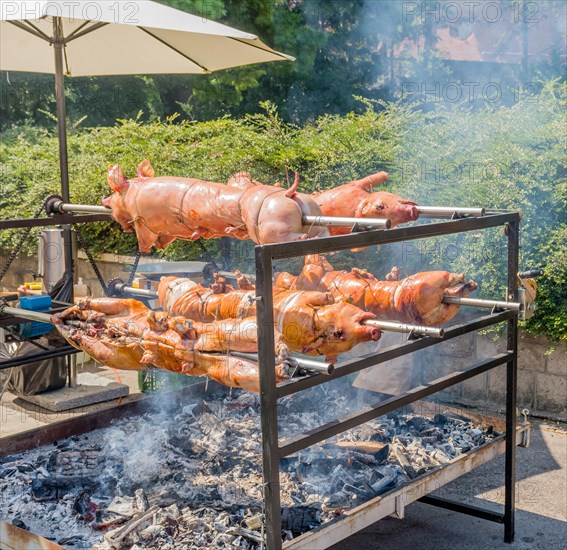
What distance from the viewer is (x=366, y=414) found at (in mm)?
3109

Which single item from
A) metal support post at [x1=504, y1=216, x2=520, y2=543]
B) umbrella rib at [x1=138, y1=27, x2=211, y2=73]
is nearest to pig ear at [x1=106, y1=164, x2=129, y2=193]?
umbrella rib at [x1=138, y1=27, x2=211, y2=73]

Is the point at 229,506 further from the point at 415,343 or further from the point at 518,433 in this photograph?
the point at 518,433

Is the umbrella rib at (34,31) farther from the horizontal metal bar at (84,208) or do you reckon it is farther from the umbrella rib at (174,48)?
the horizontal metal bar at (84,208)

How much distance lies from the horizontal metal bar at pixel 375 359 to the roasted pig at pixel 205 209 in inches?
23.4

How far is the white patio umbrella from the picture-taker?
15.2ft

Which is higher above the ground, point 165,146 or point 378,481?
point 165,146

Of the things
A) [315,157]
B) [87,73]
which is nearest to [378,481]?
[315,157]

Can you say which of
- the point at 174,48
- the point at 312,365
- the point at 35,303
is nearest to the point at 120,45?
the point at 174,48

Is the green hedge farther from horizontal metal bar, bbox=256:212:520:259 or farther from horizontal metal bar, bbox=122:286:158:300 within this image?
horizontal metal bar, bbox=256:212:520:259

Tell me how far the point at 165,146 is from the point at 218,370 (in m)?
5.42

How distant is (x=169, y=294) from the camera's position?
372cm

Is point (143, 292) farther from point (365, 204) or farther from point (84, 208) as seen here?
point (365, 204)

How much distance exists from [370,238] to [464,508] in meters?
1.99

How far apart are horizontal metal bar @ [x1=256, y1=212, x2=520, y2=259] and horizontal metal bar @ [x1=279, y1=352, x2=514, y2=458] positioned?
2.31 ft
